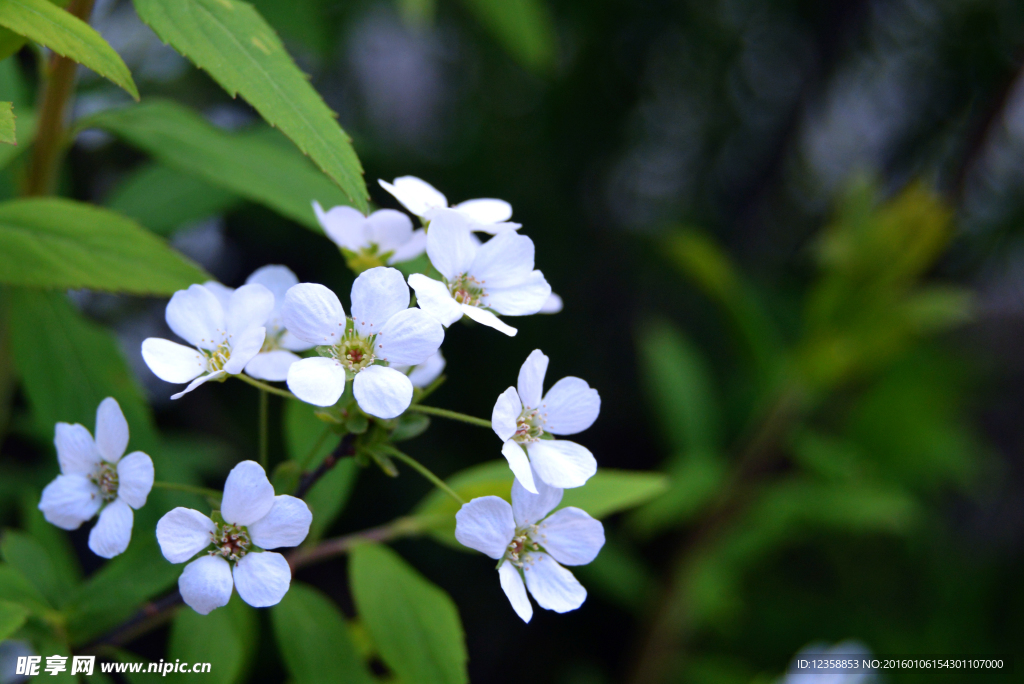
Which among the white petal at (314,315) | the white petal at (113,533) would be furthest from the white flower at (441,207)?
the white petal at (113,533)

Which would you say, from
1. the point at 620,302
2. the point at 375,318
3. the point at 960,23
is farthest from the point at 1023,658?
the point at 375,318

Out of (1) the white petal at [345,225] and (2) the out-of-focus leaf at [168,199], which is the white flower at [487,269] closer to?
(1) the white petal at [345,225]

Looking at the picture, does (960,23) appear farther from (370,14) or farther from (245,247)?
(245,247)

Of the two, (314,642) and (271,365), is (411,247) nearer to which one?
(271,365)

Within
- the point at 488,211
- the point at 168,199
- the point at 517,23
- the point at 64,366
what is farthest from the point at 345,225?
the point at 517,23

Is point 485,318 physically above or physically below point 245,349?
above
